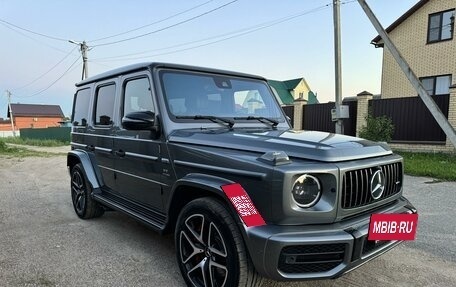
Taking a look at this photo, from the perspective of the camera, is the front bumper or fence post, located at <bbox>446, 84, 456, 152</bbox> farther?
fence post, located at <bbox>446, 84, 456, 152</bbox>

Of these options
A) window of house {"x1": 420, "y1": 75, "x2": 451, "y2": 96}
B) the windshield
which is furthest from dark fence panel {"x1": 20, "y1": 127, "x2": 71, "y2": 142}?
the windshield

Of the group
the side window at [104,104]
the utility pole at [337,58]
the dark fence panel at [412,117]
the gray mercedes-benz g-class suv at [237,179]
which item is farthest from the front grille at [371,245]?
the dark fence panel at [412,117]

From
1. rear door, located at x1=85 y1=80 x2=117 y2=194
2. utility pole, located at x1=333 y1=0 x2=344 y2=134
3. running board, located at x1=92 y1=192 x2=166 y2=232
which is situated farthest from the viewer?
utility pole, located at x1=333 y1=0 x2=344 y2=134

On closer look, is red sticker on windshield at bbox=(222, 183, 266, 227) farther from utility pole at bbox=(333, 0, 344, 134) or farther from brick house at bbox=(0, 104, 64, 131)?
brick house at bbox=(0, 104, 64, 131)

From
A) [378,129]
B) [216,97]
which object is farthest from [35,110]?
[216,97]

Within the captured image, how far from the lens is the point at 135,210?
12.5ft

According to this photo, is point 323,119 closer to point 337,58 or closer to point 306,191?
point 337,58

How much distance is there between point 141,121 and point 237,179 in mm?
1131

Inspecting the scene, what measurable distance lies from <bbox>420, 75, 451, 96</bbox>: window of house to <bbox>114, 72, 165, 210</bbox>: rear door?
17.7 m

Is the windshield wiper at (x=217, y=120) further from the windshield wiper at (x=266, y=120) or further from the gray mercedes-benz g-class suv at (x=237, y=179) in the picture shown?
the windshield wiper at (x=266, y=120)

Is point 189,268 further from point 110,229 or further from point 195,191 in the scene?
point 110,229

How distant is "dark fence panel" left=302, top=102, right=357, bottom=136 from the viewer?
1522cm

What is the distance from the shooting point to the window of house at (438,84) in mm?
17188

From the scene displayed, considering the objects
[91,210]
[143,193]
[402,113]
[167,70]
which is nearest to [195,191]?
[143,193]
